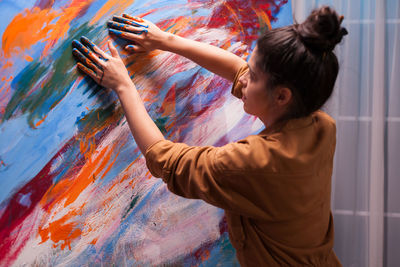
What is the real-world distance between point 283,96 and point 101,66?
0.51 metres

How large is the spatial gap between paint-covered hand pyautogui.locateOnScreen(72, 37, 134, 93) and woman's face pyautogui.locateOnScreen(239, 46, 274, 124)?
13.0 inches

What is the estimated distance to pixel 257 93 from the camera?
88 cm

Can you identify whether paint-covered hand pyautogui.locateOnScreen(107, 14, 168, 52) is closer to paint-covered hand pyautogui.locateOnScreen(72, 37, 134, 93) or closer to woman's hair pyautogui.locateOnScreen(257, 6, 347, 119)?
paint-covered hand pyautogui.locateOnScreen(72, 37, 134, 93)

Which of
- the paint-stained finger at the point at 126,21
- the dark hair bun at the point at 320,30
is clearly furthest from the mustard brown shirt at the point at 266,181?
the paint-stained finger at the point at 126,21

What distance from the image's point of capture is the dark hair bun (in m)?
0.78

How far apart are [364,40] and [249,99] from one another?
2.47 ft

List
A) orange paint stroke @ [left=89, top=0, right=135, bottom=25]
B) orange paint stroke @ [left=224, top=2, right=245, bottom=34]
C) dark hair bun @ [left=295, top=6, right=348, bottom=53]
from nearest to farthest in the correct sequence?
dark hair bun @ [left=295, top=6, right=348, bottom=53], orange paint stroke @ [left=89, top=0, right=135, bottom=25], orange paint stroke @ [left=224, top=2, right=245, bottom=34]

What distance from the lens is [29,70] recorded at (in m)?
0.94

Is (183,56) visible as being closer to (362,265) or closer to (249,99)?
(249,99)

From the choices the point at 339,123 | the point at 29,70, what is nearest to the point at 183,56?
the point at 29,70

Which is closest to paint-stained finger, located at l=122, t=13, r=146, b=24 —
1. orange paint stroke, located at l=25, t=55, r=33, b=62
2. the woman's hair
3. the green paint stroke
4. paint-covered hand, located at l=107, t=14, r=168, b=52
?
paint-covered hand, located at l=107, t=14, r=168, b=52

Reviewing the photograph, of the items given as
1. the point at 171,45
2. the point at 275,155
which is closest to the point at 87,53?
the point at 171,45

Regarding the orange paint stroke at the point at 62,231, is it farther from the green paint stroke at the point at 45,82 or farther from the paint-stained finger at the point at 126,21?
the paint-stained finger at the point at 126,21

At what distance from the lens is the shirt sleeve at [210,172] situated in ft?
2.70
